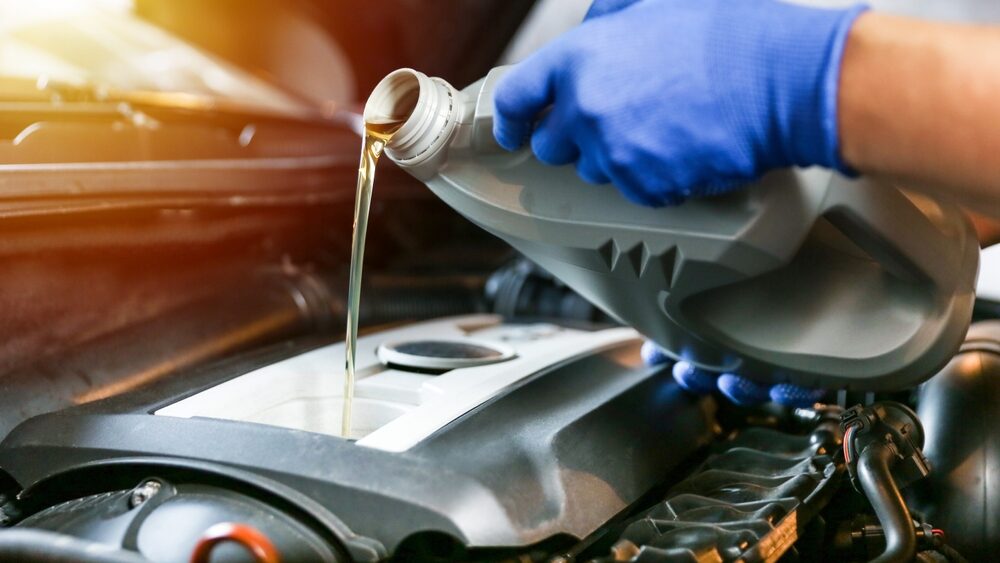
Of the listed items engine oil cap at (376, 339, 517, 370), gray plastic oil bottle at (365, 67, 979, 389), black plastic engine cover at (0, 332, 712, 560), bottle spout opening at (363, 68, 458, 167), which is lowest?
engine oil cap at (376, 339, 517, 370)

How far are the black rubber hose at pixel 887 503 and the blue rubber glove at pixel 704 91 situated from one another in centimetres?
26

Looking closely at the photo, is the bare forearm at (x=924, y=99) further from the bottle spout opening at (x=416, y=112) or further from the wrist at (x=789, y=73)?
the bottle spout opening at (x=416, y=112)

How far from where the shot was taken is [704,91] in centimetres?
60

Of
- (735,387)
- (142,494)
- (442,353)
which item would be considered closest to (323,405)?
(442,353)

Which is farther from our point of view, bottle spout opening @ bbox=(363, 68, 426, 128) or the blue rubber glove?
bottle spout opening @ bbox=(363, 68, 426, 128)

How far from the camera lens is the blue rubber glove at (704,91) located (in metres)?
0.59

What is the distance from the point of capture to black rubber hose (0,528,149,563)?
1.86ft

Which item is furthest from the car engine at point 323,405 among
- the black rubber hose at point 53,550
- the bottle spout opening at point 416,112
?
the bottle spout opening at point 416,112

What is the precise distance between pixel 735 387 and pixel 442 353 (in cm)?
30

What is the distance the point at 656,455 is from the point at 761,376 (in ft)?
0.39

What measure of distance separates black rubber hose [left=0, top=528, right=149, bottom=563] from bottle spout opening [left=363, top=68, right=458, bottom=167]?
1.19ft

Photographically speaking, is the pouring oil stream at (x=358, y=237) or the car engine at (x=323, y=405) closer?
the car engine at (x=323, y=405)

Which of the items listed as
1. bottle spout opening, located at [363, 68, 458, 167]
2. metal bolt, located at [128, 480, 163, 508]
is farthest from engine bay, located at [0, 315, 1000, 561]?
bottle spout opening, located at [363, 68, 458, 167]

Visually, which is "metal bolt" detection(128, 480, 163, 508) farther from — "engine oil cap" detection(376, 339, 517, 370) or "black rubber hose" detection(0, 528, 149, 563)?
"engine oil cap" detection(376, 339, 517, 370)
